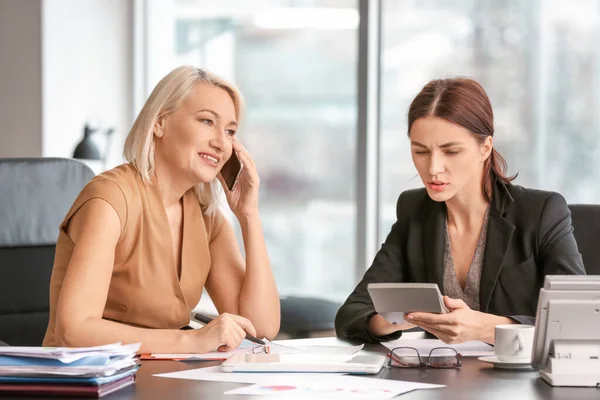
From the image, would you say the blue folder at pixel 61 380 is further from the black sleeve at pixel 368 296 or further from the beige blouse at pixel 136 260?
the black sleeve at pixel 368 296

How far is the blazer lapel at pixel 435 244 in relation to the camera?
235 centimetres

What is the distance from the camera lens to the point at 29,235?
96.0 inches

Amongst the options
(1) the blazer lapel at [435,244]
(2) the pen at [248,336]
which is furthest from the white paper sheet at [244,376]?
(1) the blazer lapel at [435,244]

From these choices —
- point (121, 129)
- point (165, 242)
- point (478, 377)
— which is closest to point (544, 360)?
point (478, 377)

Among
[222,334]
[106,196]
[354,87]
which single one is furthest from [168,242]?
[354,87]

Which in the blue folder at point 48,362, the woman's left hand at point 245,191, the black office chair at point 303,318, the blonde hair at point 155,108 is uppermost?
the blonde hair at point 155,108

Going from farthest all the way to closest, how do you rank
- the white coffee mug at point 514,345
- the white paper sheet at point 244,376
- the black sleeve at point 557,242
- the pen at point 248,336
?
the black sleeve at point 557,242 → the pen at point 248,336 → the white coffee mug at point 514,345 → the white paper sheet at point 244,376

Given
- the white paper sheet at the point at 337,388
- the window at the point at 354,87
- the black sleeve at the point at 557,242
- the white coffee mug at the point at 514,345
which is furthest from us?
the window at the point at 354,87

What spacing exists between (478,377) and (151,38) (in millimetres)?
4246

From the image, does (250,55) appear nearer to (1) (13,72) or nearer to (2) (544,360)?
(1) (13,72)

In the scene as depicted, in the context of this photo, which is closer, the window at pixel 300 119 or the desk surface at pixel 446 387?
the desk surface at pixel 446 387

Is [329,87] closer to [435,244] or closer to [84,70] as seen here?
[84,70]

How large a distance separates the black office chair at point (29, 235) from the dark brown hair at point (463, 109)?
38.6 inches

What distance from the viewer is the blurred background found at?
432 cm
